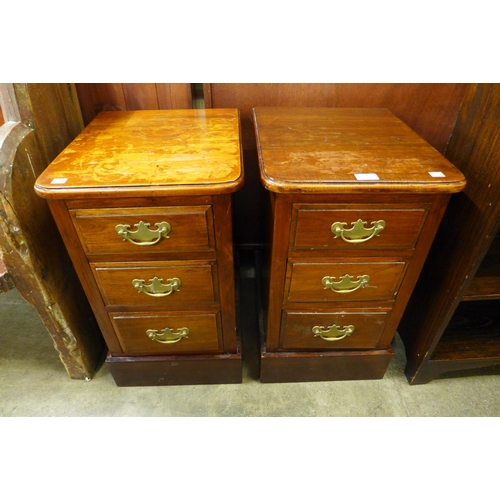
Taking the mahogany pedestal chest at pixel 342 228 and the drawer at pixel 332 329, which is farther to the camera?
the drawer at pixel 332 329

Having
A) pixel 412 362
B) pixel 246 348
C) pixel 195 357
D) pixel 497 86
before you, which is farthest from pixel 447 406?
pixel 497 86

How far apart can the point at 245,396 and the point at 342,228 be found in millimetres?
711

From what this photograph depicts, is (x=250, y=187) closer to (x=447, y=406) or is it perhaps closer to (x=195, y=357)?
(x=195, y=357)

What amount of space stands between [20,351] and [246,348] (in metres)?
0.89

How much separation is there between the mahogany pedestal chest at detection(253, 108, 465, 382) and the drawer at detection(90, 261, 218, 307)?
0.19 metres

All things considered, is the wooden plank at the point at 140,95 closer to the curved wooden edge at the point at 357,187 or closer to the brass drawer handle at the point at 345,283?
the curved wooden edge at the point at 357,187

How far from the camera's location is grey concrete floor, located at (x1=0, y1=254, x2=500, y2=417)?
3.81 ft

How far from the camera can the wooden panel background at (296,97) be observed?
4.01 feet

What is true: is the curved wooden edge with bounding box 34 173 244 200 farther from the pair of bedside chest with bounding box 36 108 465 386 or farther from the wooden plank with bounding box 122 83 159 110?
the wooden plank with bounding box 122 83 159 110

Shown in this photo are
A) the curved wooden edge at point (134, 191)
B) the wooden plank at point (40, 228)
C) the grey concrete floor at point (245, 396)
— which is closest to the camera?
the curved wooden edge at point (134, 191)

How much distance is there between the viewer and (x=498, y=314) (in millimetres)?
1300

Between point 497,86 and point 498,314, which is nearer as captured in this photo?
point 497,86

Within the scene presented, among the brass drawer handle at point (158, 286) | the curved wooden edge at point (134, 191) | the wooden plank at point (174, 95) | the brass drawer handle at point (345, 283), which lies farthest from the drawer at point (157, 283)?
the wooden plank at point (174, 95)

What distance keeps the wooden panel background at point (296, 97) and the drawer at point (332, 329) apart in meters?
0.46
